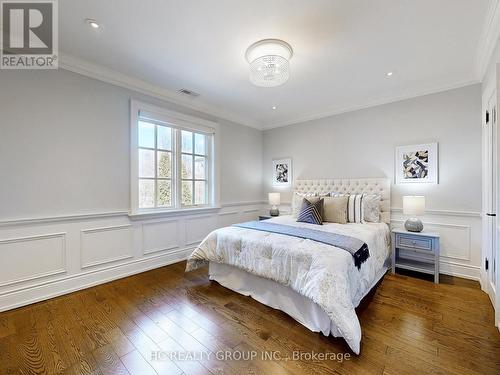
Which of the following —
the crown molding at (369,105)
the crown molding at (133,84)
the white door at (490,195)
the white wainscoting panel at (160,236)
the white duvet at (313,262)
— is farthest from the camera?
the white wainscoting panel at (160,236)

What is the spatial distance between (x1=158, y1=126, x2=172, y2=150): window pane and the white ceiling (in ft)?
1.87

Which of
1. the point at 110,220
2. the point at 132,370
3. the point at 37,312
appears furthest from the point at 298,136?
the point at 37,312

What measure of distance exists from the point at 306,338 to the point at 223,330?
672 millimetres

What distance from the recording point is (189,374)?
1.42 meters

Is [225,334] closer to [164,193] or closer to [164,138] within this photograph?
[164,193]

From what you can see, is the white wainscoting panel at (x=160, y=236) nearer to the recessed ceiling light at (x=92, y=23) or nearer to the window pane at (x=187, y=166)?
the window pane at (x=187, y=166)

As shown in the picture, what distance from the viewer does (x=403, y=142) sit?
326 cm

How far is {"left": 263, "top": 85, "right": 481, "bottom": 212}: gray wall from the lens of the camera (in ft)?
9.21

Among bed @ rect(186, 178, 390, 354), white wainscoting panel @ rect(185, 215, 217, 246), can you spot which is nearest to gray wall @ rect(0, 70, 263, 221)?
white wainscoting panel @ rect(185, 215, 217, 246)

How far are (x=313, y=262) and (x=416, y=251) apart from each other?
1880mm

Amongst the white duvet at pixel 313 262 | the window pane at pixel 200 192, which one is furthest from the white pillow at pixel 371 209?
the window pane at pixel 200 192

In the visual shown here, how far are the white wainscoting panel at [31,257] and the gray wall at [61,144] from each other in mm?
255

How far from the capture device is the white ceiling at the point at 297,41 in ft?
5.81

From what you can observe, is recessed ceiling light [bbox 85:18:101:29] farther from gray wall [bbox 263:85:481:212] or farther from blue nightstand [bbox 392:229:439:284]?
blue nightstand [bbox 392:229:439:284]
